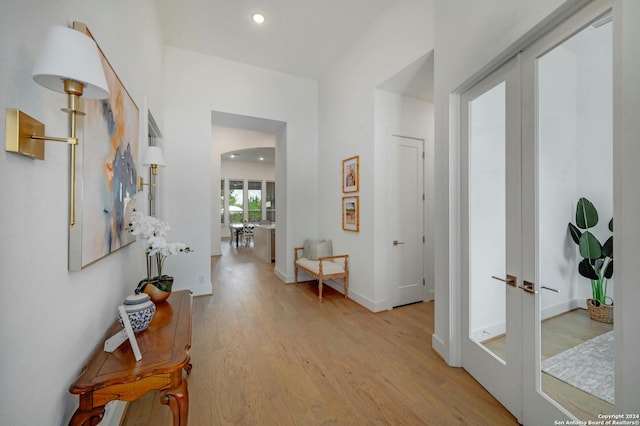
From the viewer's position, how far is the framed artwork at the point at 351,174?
3.90 metres

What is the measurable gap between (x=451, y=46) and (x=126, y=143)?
272 centimetres

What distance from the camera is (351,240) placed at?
4.10 meters

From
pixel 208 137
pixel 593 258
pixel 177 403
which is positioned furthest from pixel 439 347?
pixel 208 137

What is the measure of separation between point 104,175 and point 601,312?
8.78ft

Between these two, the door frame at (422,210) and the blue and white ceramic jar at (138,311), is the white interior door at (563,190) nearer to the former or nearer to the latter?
the door frame at (422,210)

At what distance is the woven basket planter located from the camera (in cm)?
121

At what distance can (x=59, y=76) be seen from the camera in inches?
29.9

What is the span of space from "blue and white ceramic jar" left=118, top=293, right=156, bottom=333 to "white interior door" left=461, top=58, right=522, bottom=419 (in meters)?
2.26

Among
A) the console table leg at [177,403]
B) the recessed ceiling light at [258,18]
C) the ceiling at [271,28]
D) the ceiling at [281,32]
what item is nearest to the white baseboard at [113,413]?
the console table leg at [177,403]

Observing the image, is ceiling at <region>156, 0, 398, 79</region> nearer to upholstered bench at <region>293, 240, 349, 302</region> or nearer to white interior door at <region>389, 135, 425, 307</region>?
white interior door at <region>389, 135, 425, 307</region>

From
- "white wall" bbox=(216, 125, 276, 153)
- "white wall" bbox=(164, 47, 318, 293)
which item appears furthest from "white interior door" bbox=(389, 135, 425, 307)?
"white wall" bbox=(216, 125, 276, 153)

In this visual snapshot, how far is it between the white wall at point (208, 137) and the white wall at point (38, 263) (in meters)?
2.89

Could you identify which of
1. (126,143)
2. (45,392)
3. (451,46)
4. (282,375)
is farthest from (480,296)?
(126,143)

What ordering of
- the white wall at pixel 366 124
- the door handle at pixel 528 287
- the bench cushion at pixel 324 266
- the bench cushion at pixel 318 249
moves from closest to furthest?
the door handle at pixel 528 287 → the white wall at pixel 366 124 → the bench cushion at pixel 324 266 → the bench cushion at pixel 318 249
